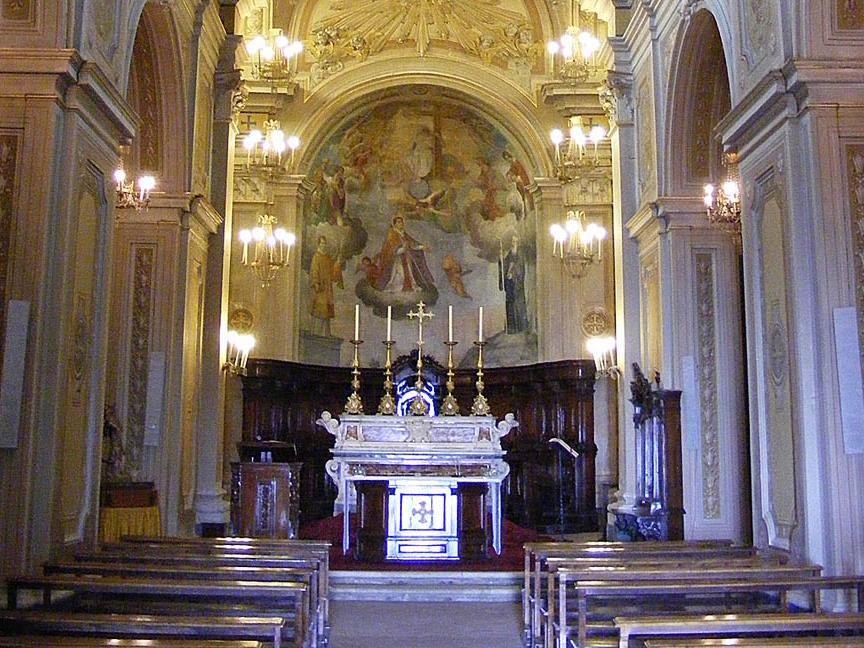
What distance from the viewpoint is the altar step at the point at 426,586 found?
10.8 metres

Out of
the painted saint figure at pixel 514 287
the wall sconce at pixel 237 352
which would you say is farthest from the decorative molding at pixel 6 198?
the painted saint figure at pixel 514 287

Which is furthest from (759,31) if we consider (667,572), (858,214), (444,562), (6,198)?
(444,562)

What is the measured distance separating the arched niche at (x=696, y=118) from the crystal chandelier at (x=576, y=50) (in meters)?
3.46

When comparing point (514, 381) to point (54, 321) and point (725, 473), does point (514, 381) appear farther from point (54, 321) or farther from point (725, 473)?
point (54, 321)

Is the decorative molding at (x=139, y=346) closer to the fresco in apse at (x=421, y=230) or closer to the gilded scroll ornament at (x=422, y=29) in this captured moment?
the fresco in apse at (x=421, y=230)

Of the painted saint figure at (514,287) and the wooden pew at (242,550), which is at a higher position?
the painted saint figure at (514,287)

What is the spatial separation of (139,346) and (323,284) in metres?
8.54

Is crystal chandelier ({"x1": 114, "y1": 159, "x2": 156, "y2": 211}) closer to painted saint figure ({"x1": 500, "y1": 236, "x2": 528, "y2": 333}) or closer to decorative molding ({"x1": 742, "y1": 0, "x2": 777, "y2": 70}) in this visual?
decorative molding ({"x1": 742, "y1": 0, "x2": 777, "y2": 70})

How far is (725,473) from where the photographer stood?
12.0m

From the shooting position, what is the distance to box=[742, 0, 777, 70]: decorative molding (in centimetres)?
880

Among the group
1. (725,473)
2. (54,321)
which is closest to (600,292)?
(725,473)

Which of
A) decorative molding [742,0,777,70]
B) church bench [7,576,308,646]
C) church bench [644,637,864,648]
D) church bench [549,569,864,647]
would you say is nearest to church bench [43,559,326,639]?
church bench [7,576,308,646]

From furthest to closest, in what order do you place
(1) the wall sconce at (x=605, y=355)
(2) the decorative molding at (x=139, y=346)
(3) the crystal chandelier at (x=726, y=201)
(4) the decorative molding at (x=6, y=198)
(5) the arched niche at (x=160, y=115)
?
1. (1) the wall sconce at (x=605, y=355)
2. (5) the arched niche at (x=160, y=115)
3. (2) the decorative molding at (x=139, y=346)
4. (3) the crystal chandelier at (x=726, y=201)
5. (4) the decorative molding at (x=6, y=198)

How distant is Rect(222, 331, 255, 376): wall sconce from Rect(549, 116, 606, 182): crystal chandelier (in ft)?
20.1
